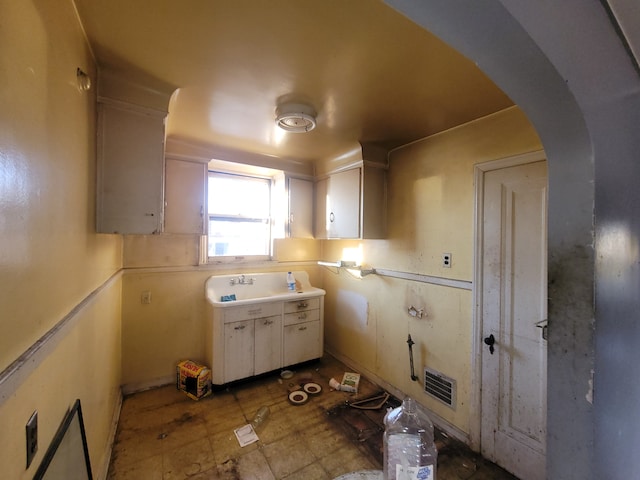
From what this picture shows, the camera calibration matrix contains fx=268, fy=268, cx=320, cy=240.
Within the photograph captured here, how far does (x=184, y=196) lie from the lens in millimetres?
2477

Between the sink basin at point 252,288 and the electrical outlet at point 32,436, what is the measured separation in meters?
1.70

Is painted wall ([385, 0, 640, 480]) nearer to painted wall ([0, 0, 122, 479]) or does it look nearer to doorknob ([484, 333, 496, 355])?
painted wall ([0, 0, 122, 479])

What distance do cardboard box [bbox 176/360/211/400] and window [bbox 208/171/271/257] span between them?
43.9 inches

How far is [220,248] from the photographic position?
3.00 metres

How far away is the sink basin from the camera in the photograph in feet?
8.79

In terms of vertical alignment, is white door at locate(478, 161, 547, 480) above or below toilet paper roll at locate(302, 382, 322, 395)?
above

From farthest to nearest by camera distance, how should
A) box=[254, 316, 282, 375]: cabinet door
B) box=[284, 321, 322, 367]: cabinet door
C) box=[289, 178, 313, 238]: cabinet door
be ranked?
box=[289, 178, 313, 238]: cabinet door → box=[284, 321, 322, 367]: cabinet door → box=[254, 316, 282, 375]: cabinet door

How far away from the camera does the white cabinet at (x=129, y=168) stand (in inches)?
57.1

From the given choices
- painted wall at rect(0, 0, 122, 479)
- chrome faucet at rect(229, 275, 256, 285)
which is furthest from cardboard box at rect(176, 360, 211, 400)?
painted wall at rect(0, 0, 122, 479)

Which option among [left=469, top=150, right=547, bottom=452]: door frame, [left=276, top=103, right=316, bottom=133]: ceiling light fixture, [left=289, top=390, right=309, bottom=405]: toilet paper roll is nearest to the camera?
[left=276, top=103, right=316, bottom=133]: ceiling light fixture

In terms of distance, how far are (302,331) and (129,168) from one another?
86.5 inches

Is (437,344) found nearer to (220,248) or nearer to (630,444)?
(630,444)

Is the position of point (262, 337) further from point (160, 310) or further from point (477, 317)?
point (477, 317)

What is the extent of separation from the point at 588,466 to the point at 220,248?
2.98m
